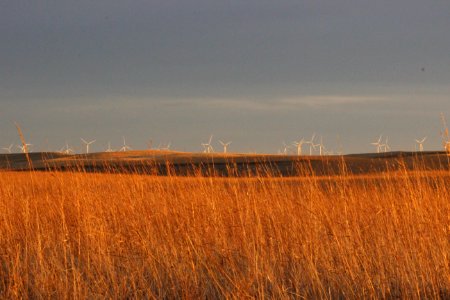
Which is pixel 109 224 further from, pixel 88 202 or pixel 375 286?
pixel 375 286

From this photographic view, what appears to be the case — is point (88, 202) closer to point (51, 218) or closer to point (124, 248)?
point (51, 218)

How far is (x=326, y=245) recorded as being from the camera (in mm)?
5652

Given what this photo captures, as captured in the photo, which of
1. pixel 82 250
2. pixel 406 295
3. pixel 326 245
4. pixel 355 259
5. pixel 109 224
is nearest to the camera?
pixel 406 295

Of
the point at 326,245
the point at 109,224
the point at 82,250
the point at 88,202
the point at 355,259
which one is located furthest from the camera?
the point at 88,202

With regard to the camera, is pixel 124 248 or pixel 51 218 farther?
pixel 51 218

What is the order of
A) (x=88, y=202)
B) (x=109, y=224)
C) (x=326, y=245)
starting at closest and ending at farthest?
(x=326, y=245) < (x=109, y=224) < (x=88, y=202)

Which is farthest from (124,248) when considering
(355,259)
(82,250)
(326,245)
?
(355,259)

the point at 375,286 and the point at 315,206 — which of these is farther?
the point at 315,206

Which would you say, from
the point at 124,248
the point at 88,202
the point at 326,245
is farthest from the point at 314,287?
the point at 88,202

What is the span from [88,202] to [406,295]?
187 inches

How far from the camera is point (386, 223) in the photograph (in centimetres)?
634

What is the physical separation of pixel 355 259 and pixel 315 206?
2643 millimetres

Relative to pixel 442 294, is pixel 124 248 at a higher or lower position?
higher

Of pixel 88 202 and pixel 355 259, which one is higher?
pixel 88 202
